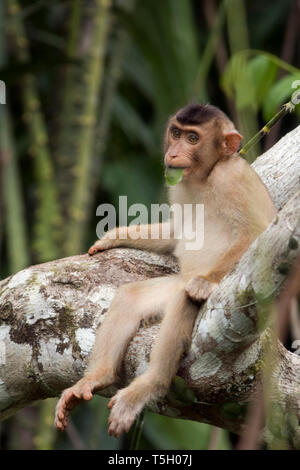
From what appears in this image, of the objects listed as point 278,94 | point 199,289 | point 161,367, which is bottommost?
point 161,367

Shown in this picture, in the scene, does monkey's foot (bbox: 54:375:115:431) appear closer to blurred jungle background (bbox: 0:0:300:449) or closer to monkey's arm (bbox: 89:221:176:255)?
monkey's arm (bbox: 89:221:176:255)

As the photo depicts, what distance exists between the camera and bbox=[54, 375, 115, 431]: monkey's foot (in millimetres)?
3857

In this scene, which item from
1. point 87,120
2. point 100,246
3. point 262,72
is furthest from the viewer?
point 87,120

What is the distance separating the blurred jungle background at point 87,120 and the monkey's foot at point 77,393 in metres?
2.65

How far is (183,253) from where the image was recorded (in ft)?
15.3

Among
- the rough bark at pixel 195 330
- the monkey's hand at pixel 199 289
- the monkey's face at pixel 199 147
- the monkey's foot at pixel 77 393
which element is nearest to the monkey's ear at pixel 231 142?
the monkey's face at pixel 199 147

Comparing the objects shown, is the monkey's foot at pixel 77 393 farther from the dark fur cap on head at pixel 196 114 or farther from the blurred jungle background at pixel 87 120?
the blurred jungle background at pixel 87 120

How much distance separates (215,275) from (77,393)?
0.96m

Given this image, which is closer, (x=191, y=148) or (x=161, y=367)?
(x=161, y=367)

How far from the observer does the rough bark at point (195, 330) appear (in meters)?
3.21

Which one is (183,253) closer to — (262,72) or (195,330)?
(195,330)

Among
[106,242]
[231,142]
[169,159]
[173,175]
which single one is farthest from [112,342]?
[231,142]
